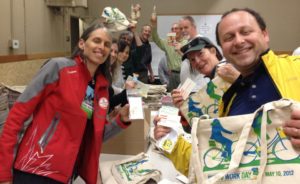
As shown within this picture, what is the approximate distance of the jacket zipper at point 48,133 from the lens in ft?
4.41

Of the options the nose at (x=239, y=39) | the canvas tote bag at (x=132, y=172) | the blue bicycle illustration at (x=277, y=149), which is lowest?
the canvas tote bag at (x=132, y=172)

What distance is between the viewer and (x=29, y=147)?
4.41ft

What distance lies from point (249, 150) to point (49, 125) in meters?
0.95

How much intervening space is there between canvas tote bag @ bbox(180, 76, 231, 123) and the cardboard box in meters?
0.48

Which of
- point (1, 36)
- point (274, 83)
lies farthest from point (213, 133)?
point (1, 36)

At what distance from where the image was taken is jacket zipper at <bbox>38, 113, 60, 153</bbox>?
4.41ft

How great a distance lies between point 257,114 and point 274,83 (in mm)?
173

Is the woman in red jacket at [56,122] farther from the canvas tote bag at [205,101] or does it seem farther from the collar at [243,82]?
the collar at [243,82]

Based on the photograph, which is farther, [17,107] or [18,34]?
[18,34]

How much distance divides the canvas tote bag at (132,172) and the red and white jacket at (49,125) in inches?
9.0

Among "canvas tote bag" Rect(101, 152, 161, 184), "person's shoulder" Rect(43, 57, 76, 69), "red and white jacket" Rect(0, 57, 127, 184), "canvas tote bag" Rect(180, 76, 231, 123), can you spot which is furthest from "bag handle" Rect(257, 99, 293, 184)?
"person's shoulder" Rect(43, 57, 76, 69)

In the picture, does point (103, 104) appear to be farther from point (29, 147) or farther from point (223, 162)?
point (223, 162)

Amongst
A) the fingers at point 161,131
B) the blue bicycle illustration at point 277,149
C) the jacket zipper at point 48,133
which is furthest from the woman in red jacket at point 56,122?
the blue bicycle illustration at point 277,149

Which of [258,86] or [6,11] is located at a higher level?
[6,11]
